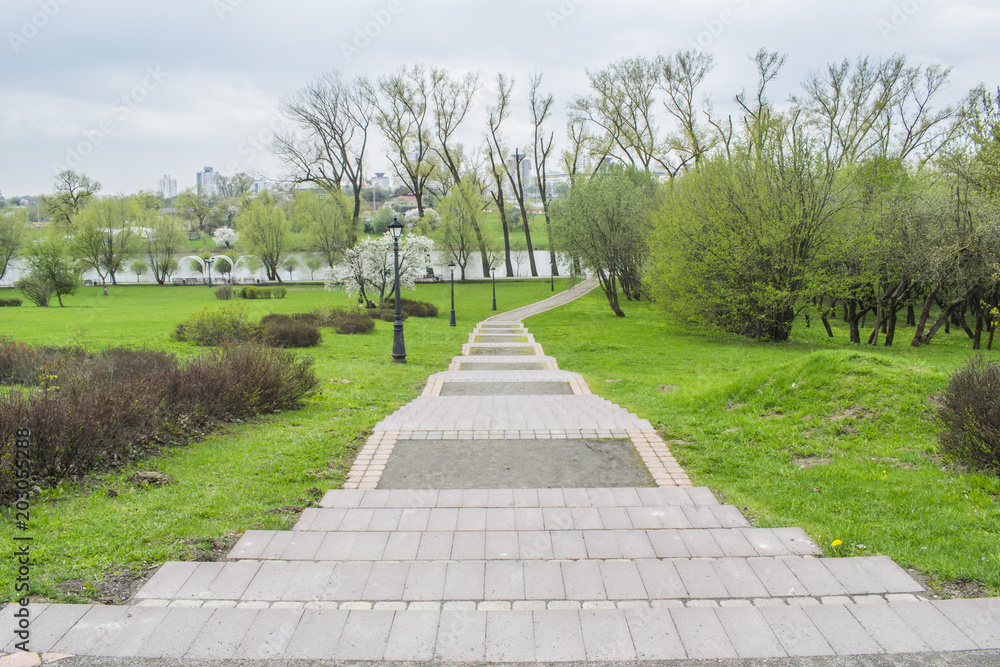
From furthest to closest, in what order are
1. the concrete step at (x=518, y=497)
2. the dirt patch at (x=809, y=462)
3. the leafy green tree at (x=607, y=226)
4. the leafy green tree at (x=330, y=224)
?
the leafy green tree at (x=330, y=224) → the leafy green tree at (x=607, y=226) → the dirt patch at (x=809, y=462) → the concrete step at (x=518, y=497)

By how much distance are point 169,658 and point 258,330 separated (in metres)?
15.0

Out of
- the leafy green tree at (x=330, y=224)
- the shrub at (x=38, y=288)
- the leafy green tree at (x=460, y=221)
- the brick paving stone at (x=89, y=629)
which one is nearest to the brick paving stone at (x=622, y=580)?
the brick paving stone at (x=89, y=629)

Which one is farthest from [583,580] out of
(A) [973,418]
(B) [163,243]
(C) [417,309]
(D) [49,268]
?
(B) [163,243]

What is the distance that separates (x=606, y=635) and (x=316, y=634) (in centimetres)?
139

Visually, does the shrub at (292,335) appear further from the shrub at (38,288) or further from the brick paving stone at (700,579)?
the shrub at (38,288)

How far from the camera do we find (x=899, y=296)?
22219 millimetres

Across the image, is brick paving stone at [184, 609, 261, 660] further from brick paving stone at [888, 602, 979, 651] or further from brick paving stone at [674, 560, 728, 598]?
brick paving stone at [888, 602, 979, 651]

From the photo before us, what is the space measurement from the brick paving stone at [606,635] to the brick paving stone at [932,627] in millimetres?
1402

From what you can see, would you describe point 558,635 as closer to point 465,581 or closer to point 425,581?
point 465,581

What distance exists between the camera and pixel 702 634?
9.71 ft

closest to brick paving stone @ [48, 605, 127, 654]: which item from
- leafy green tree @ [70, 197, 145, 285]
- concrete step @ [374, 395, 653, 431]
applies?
concrete step @ [374, 395, 653, 431]

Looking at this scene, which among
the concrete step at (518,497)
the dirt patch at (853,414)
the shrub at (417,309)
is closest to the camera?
the concrete step at (518,497)

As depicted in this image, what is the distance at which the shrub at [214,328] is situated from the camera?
51.8 feet

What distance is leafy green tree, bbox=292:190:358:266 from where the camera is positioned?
166 feet
